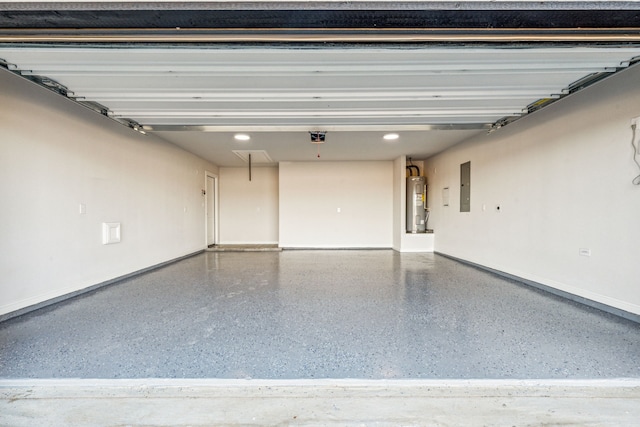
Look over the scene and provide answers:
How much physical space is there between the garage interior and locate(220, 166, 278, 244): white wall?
2811 millimetres

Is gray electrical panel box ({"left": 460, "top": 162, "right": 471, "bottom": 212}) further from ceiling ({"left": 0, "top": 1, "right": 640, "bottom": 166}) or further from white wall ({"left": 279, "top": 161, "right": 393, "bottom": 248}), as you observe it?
white wall ({"left": 279, "top": 161, "right": 393, "bottom": 248})

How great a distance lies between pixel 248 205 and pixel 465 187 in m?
5.49

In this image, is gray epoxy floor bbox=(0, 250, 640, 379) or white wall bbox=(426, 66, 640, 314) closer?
gray epoxy floor bbox=(0, 250, 640, 379)

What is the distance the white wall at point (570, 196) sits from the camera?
93.7 inches

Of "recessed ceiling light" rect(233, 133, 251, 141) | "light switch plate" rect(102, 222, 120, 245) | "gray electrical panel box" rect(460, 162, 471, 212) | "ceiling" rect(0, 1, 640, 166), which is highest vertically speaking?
"recessed ceiling light" rect(233, 133, 251, 141)

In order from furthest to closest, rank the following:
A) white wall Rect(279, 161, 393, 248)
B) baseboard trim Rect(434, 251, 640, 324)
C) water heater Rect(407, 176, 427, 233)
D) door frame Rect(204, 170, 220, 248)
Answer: white wall Rect(279, 161, 393, 248) → door frame Rect(204, 170, 220, 248) → water heater Rect(407, 176, 427, 233) → baseboard trim Rect(434, 251, 640, 324)

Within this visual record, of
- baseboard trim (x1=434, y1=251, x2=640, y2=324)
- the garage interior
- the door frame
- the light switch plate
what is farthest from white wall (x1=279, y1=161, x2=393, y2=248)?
the light switch plate

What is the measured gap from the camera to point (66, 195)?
288 cm

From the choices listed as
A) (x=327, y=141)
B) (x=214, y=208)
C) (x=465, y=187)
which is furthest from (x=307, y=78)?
(x=214, y=208)

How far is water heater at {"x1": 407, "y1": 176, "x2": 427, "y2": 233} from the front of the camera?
6.25 meters

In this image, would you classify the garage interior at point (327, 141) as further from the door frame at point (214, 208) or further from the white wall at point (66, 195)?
the door frame at point (214, 208)

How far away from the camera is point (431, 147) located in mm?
5395

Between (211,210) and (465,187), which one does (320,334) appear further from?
(211,210)

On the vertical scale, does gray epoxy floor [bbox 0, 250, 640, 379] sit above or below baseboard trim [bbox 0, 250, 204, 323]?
below
